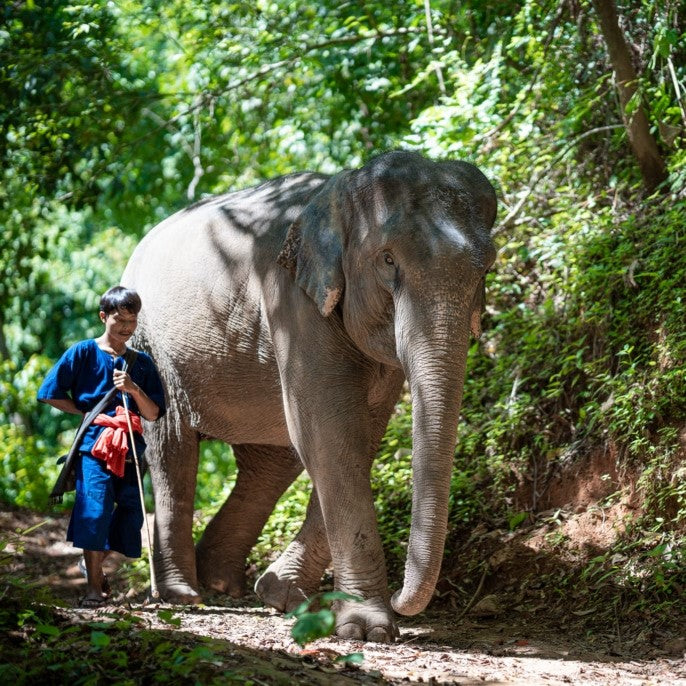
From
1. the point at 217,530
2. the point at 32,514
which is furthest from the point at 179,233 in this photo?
the point at 32,514

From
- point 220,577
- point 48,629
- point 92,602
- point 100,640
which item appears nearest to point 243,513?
point 220,577

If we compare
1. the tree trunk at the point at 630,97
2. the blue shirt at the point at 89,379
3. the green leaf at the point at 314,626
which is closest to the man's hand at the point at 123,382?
the blue shirt at the point at 89,379

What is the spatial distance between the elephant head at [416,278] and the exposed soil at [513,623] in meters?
0.44

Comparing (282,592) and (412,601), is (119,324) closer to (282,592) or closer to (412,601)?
(282,592)

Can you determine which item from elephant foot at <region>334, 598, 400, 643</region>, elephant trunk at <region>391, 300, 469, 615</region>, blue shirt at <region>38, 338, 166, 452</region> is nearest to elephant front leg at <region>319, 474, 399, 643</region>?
elephant foot at <region>334, 598, 400, 643</region>

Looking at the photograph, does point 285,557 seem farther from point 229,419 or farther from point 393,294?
point 393,294

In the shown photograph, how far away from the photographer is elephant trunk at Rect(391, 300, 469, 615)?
436 cm

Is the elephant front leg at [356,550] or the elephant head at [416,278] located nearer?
the elephant head at [416,278]

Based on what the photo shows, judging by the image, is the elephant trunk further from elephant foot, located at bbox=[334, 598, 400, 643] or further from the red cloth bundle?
the red cloth bundle

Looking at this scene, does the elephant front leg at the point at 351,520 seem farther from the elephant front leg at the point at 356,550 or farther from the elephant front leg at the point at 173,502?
the elephant front leg at the point at 173,502

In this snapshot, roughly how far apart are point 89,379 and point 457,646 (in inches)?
93.5

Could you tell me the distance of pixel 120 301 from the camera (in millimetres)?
5508

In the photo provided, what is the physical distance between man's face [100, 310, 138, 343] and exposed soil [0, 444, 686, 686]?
1408mm

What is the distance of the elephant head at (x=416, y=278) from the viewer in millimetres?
4480
